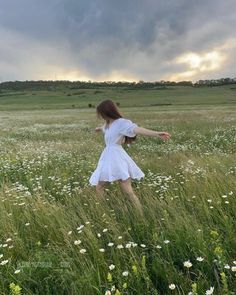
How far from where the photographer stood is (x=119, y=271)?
358 cm

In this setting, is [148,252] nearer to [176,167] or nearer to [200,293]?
[200,293]

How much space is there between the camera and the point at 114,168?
677 centimetres

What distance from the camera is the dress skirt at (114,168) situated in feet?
22.0

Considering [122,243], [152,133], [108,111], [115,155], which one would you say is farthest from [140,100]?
[122,243]

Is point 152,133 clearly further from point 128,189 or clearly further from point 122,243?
point 122,243

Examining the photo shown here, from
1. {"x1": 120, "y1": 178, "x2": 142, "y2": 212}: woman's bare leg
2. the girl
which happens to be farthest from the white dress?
{"x1": 120, "y1": 178, "x2": 142, "y2": 212}: woman's bare leg

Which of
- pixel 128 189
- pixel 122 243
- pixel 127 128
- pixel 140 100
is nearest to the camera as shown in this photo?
pixel 122 243

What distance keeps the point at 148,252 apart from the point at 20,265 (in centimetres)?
153

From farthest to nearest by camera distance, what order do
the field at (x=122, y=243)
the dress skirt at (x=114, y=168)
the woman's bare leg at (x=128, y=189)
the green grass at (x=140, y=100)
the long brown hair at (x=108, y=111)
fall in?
the green grass at (x=140, y=100), the long brown hair at (x=108, y=111), the dress skirt at (x=114, y=168), the woman's bare leg at (x=128, y=189), the field at (x=122, y=243)

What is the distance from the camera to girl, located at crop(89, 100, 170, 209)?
22.0 ft

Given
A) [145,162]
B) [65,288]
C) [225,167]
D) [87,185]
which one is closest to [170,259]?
[65,288]

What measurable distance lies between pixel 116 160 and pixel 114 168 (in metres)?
0.17

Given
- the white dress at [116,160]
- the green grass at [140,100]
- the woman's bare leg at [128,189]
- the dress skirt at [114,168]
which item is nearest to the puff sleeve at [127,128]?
the white dress at [116,160]

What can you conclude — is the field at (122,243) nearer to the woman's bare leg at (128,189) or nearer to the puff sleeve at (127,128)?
the woman's bare leg at (128,189)
